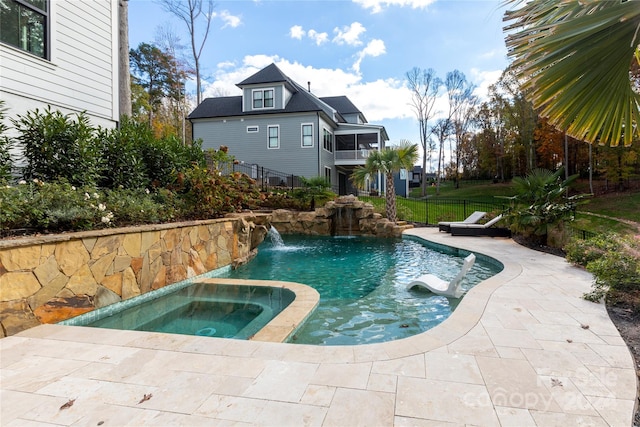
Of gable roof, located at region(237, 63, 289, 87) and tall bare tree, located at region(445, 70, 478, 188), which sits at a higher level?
→ tall bare tree, located at region(445, 70, 478, 188)

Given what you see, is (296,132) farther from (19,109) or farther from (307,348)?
(307,348)

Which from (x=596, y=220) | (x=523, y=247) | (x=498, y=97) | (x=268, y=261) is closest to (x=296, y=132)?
(x=268, y=261)

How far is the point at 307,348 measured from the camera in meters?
2.85

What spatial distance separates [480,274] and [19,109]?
972 centimetres

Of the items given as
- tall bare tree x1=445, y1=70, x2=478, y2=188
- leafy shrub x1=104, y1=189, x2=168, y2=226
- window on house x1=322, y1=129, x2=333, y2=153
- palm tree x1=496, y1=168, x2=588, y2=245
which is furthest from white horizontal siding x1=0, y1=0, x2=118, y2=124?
tall bare tree x1=445, y1=70, x2=478, y2=188

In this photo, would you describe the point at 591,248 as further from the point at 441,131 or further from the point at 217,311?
Result: the point at 441,131

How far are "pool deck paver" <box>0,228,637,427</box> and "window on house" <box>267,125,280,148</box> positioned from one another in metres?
18.5

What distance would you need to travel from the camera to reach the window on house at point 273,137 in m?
20.9

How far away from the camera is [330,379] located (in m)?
2.32

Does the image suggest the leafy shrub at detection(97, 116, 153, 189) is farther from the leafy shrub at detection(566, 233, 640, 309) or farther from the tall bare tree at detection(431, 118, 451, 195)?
the tall bare tree at detection(431, 118, 451, 195)

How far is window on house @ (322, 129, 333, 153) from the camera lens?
2139 centimetres

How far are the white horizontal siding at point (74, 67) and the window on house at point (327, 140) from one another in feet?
46.8

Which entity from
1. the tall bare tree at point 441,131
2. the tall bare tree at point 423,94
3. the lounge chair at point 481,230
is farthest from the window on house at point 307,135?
the tall bare tree at point 441,131

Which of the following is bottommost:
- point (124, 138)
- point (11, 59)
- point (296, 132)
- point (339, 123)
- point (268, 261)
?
point (268, 261)
